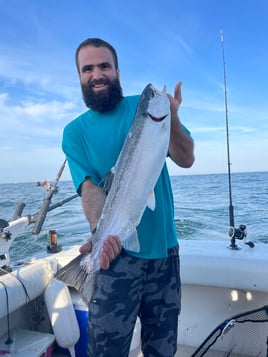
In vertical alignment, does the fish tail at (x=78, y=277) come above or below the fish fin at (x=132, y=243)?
below

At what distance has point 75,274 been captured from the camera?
6.34ft

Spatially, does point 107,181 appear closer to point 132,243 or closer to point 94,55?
point 132,243

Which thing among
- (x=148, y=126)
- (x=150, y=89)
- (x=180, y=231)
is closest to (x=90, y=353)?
(x=148, y=126)

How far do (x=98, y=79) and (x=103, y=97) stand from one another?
0.14 metres

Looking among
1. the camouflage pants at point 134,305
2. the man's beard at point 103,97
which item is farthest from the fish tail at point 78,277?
the man's beard at point 103,97

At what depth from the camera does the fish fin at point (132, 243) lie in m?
1.88

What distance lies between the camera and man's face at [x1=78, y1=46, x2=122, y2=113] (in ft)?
7.26

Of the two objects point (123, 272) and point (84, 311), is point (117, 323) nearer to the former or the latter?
point (123, 272)

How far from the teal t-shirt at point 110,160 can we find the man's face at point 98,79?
2.8 inches

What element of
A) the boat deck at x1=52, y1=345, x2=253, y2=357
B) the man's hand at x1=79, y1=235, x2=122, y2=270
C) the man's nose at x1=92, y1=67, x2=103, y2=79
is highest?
the man's nose at x1=92, y1=67, x2=103, y2=79

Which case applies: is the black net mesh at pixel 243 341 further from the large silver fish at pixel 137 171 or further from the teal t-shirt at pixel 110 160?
the large silver fish at pixel 137 171

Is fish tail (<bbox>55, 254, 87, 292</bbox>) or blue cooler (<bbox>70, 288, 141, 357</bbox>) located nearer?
fish tail (<bbox>55, 254, 87, 292</bbox>)

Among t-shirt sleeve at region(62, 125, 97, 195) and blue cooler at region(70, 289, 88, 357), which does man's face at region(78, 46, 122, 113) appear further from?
blue cooler at region(70, 289, 88, 357)

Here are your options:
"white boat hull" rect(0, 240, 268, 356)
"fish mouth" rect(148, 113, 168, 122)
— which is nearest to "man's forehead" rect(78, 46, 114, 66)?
"fish mouth" rect(148, 113, 168, 122)
